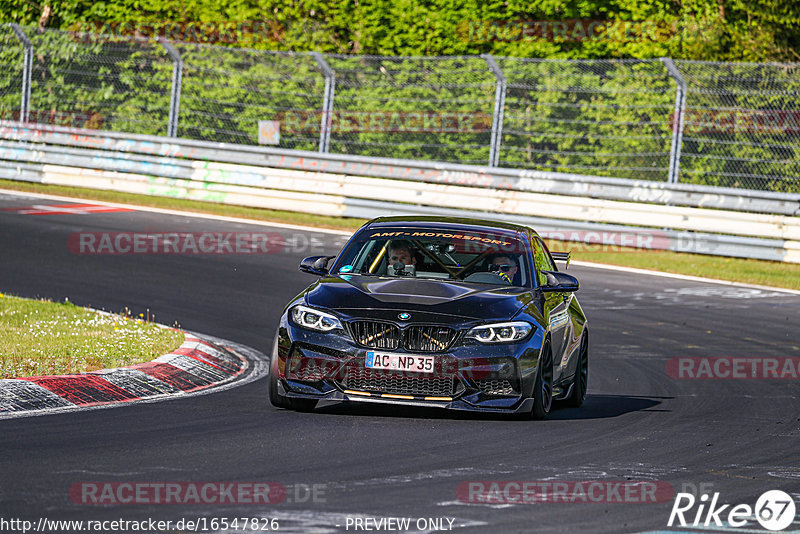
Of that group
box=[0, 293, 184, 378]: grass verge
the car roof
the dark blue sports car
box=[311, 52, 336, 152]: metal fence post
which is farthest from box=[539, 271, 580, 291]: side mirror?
box=[311, 52, 336, 152]: metal fence post

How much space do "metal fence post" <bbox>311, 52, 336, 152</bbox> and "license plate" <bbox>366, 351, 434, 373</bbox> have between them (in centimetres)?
1497

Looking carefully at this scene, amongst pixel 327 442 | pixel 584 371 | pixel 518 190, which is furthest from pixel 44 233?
pixel 327 442

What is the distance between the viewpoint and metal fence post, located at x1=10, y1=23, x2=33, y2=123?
25.5 meters

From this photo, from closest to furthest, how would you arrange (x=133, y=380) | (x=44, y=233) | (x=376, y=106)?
(x=133, y=380), (x=44, y=233), (x=376, y=106)

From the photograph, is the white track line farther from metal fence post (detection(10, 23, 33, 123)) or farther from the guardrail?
metal fence post (detection(10, 23, 33, 123))

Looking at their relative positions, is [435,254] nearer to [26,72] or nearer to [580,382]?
[580,382]

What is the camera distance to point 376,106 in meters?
24.0

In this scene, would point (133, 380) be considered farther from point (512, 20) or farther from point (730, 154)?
point (512, 20)

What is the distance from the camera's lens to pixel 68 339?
38.2 feet

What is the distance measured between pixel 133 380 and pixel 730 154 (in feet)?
43.1

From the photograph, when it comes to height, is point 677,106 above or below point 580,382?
above

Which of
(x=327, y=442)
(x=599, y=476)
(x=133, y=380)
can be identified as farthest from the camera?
(x=133, y=380)

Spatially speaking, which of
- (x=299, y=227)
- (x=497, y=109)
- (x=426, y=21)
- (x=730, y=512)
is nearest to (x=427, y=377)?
(x=730, y=512)

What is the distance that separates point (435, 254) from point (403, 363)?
1.81 m
